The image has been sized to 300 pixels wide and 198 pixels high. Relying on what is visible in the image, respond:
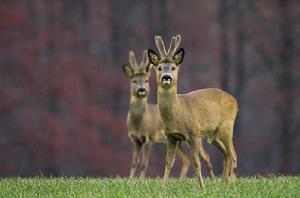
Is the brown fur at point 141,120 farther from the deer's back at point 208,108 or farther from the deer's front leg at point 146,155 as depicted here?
the deer's back at point 208,108

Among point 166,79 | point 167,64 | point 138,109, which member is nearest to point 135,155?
point 138,109

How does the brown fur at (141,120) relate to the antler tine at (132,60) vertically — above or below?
below

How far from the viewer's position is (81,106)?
3089 cm

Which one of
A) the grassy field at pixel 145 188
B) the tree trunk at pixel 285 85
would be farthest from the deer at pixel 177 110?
the tree trunk at pixel 285 85

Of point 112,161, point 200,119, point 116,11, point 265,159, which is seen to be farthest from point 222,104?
point 116,11

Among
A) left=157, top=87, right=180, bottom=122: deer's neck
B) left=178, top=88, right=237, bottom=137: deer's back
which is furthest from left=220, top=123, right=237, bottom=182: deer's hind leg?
left=157, top=87, right=180, bottom=122: deer's neck

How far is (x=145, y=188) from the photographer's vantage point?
40.9 feet

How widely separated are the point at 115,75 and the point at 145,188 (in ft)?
65.2

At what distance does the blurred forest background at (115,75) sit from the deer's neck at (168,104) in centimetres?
1654

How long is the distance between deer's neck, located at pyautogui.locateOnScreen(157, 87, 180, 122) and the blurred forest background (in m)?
16.5

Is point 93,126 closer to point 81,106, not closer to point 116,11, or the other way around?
point 81,106

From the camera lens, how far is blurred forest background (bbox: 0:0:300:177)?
3016 centimetres

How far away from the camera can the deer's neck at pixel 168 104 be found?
41.4 ft

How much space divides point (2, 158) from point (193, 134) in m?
18.2
